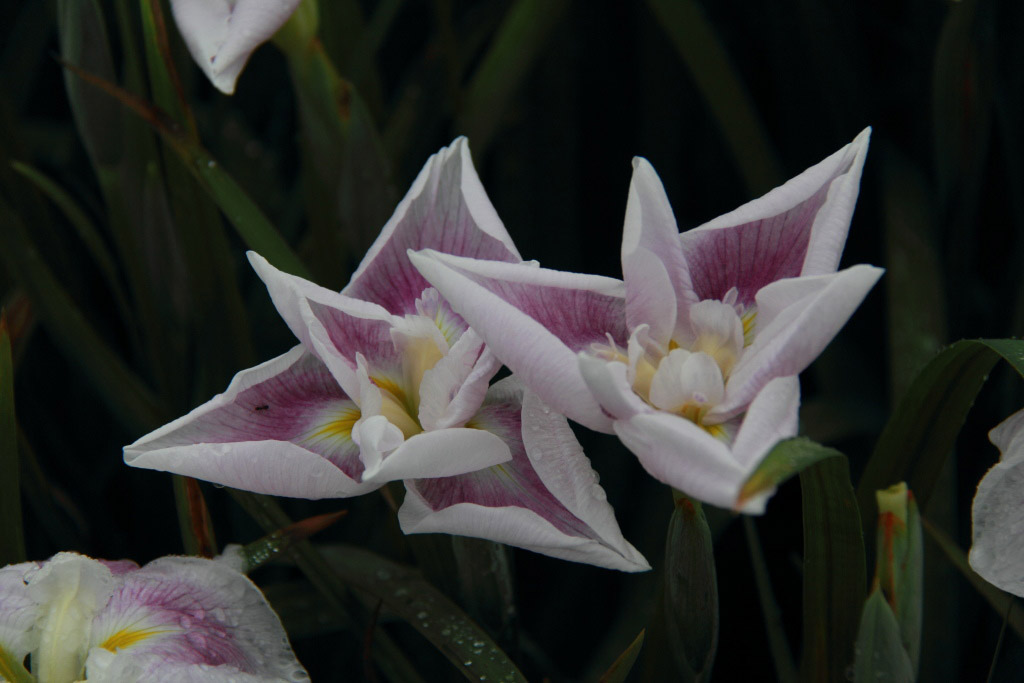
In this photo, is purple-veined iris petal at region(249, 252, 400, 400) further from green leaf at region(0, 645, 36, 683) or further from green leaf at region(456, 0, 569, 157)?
green leaf at region(456, 0, 569, 157)

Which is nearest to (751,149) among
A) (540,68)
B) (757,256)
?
(540,68)

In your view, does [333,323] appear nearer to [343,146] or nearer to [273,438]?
[273,438]

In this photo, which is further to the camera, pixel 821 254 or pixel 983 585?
pixel 983 585

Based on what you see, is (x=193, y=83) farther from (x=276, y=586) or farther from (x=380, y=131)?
(x=276, y=586)

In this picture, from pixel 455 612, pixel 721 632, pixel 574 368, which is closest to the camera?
pixel 574 368

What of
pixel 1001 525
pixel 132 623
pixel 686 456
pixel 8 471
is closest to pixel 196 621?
pixel 132 623

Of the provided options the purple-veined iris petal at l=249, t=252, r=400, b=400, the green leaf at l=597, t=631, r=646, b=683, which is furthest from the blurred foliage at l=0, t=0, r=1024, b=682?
the purple-veined iris petal at l=249, t=252, r=400, b=400
